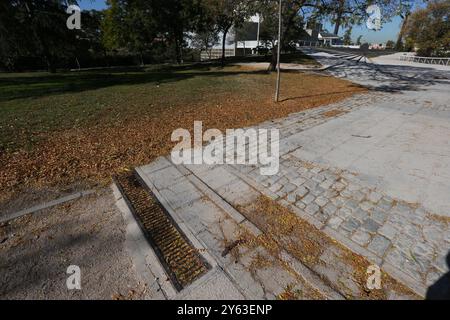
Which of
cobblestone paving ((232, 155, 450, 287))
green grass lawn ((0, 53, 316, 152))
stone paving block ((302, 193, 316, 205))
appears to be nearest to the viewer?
cobblestone paving ((232, 155, 450, 287))

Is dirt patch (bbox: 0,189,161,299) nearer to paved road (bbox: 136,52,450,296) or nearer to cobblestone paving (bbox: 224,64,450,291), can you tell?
paved road (bbox: 136,52,450,296)

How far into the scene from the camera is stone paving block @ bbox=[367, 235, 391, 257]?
2408 mm

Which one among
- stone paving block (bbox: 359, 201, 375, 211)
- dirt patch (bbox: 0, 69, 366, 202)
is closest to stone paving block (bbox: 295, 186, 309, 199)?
stone paving block (bbox: 359, 201, 375, 211)

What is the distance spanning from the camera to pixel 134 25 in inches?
976

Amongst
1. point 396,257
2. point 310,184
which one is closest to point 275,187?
point 310,184

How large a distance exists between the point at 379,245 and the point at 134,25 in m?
29.9

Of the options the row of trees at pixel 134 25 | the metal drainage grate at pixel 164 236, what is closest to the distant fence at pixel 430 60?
the row of trees at pixel 134 25

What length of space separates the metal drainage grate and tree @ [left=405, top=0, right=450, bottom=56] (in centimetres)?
3644

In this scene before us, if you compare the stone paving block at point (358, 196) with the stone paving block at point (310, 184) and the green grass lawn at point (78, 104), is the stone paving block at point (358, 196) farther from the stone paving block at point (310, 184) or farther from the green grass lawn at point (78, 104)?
the green grass lawn at point (78, 104)

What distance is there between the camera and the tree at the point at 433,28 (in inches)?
993

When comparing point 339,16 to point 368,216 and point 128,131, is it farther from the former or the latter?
point 368,216

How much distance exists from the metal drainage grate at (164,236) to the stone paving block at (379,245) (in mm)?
1832

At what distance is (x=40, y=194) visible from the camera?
135 inches
